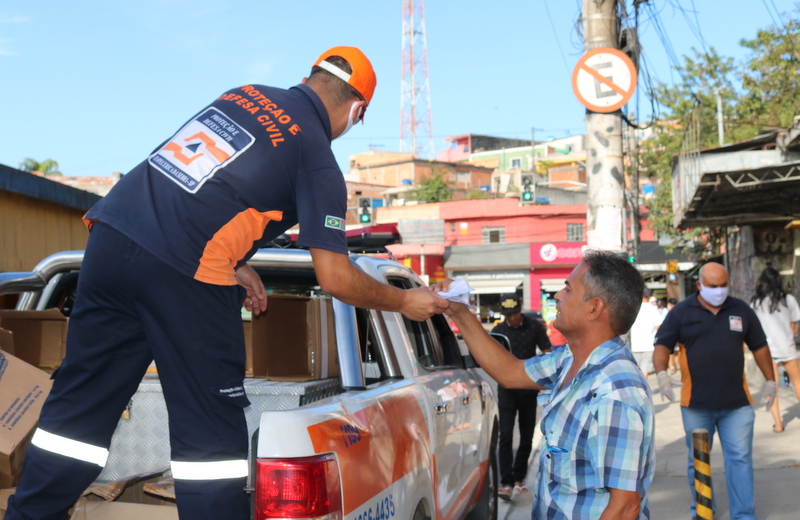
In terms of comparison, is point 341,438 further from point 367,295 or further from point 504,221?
point 504,221

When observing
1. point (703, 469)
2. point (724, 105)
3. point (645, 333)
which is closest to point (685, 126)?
point (724, 105)

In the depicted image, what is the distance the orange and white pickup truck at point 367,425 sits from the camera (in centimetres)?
223

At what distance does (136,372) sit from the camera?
2.37m

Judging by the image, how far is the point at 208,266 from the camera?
2.20m

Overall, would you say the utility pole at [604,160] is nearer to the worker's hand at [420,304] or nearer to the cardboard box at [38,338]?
the worker's hand at [420,304]

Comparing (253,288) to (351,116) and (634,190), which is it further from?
(634,190)

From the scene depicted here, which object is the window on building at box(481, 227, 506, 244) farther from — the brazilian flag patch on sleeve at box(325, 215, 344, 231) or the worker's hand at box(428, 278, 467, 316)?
the brazilian flag patch on sleeve at box(325, 215, 344, 231)

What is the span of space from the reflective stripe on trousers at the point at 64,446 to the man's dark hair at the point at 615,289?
5.65 feet

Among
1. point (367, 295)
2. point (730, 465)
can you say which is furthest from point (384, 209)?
point (367, 295)

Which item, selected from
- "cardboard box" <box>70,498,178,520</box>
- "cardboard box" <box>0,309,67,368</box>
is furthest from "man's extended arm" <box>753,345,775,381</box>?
"cardboard box" <box>0,309,67,368</box>

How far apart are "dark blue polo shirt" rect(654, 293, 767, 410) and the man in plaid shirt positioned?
3206 mm

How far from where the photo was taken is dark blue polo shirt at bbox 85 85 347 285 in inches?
86.4

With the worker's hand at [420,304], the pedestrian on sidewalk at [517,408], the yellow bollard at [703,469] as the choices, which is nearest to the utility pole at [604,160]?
the pedestrian on sidewalk at [517,408]

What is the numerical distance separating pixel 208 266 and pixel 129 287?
0.76 feet
